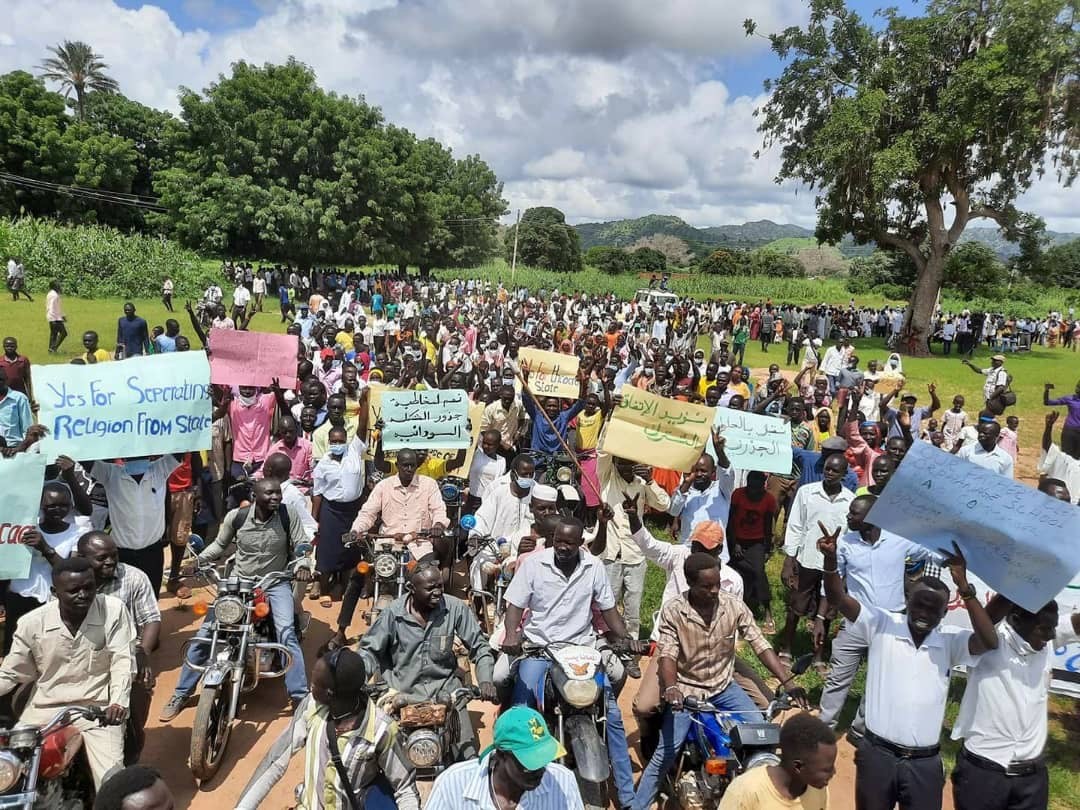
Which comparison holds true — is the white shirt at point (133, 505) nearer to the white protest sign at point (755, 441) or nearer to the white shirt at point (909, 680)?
the white protest sign at point (755, 441)

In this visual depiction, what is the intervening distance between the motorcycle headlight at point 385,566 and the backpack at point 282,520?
0.67m

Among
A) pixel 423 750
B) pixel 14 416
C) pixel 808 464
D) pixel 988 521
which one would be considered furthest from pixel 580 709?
pixel 14 416

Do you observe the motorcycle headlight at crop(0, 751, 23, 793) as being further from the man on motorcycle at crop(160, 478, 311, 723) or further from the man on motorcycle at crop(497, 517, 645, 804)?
the man on motorcycle at crop(497, 517, 645, 804)

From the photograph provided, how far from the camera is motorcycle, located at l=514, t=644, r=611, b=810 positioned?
13.0 feet

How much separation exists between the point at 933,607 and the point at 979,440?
540cm

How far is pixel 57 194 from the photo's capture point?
150 feet

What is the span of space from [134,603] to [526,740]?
303cm

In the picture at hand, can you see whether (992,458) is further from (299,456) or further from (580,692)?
(299,456)

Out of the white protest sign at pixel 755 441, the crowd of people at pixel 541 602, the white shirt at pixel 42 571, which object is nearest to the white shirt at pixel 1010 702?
the crowd of people at pixel 541 602

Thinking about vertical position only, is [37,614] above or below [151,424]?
below

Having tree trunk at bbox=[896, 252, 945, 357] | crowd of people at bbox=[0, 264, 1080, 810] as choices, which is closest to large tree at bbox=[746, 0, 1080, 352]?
tree trunk at bbox=[896, 252, 945, 357]

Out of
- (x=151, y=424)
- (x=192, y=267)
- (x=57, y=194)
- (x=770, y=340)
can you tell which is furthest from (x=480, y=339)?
(x=57, y=194)

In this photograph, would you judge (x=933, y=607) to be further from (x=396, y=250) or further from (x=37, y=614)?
(x=396, y=250)

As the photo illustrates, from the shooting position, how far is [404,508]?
20.9 ft
